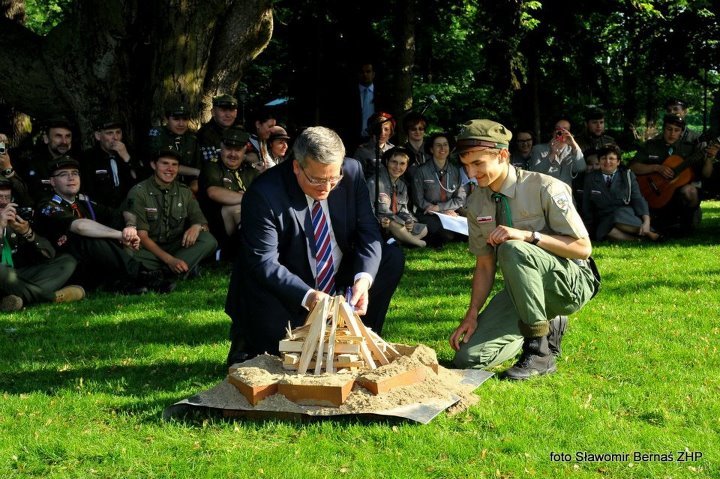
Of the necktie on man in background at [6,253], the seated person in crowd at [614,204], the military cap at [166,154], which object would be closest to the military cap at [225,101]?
the military cap at [166,154]

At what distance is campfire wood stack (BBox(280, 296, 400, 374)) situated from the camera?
4.69 m

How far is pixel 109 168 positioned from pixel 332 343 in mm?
5385

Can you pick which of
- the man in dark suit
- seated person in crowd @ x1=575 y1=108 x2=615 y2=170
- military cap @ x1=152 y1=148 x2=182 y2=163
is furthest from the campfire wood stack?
seated person in crowd @ x1=575 y1=108 x2=615 y2=170

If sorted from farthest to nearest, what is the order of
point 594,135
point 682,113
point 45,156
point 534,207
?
point 594,135 → point 682,113 → point 45,156 → point 534,207

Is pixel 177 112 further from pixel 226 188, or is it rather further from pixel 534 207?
pixel 534 207

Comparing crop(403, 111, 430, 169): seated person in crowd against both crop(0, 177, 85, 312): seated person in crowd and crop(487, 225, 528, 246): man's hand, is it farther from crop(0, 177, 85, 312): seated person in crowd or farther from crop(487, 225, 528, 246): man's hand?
crop(487, 225, 528, 246): man's hand

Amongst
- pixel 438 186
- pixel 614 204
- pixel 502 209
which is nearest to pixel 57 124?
pixel 438 186

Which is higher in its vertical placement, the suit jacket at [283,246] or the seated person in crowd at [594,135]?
the seated person in crowd at [594,135]

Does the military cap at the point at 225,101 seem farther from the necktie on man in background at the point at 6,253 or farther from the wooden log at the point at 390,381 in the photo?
the wooden log at the point at 390,381

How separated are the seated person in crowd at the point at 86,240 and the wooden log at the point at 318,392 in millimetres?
3985

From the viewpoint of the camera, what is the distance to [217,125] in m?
10.1

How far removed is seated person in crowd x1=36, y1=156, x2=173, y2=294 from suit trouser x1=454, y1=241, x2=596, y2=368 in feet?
12.3

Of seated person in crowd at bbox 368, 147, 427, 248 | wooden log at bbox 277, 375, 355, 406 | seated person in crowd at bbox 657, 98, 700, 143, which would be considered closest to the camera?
wooden log at bbox 277, 375, 355, 406

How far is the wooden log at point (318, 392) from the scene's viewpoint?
4.45 meters
